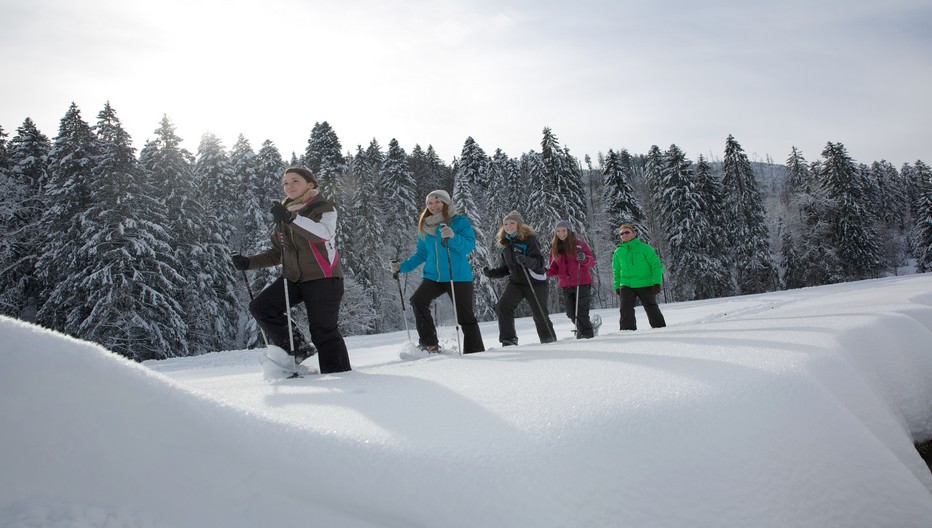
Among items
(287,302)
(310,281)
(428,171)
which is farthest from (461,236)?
(428,171)

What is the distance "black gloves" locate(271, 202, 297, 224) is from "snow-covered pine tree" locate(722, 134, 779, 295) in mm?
43065

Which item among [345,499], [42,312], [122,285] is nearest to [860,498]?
[345,499]

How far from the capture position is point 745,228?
4316cm

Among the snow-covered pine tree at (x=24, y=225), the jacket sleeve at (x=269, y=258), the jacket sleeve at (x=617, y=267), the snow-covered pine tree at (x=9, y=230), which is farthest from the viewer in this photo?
the snow-covered pine tree at (x=24, y=225)

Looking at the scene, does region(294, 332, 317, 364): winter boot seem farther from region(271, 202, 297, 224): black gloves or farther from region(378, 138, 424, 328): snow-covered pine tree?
region(378, 138, 424, 328): snow-covered pine tree

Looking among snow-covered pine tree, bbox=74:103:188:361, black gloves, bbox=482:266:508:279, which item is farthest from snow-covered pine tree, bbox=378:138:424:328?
black gloves, bbox=482:266:508:279

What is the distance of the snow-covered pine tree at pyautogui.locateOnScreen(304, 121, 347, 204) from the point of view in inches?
1432

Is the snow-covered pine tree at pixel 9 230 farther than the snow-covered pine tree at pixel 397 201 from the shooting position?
No

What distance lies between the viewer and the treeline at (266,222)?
75.6ft

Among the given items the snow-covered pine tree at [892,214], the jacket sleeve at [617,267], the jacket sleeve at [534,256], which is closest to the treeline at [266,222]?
the snow-covered pine tree at [892,214]

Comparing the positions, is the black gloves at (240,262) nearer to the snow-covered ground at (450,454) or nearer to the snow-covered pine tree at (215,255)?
the snow-covered ground at (450,454)

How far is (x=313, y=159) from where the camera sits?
124 ft

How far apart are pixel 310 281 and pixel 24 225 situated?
1022 inches

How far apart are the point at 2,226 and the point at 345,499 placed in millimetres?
22783
